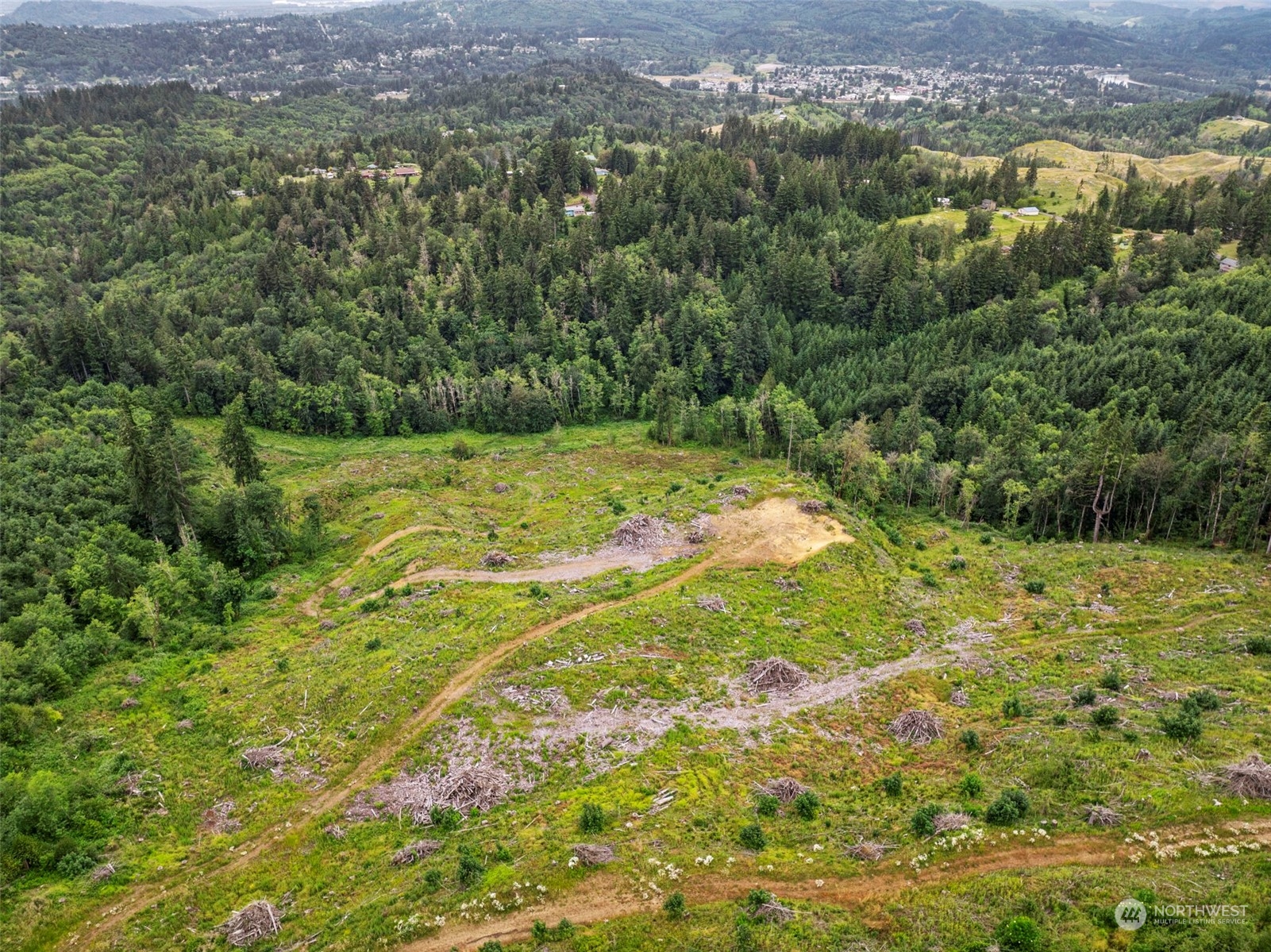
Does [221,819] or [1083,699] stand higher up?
[1083,699]

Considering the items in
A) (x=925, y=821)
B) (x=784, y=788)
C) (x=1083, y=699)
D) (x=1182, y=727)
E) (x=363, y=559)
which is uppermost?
(x=1182, y=727)

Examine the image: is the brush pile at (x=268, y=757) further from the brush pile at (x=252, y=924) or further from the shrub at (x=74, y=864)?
the brush pile at (x=252, y=924)

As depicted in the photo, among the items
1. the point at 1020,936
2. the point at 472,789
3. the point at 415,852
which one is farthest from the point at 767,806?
the point at 415,852

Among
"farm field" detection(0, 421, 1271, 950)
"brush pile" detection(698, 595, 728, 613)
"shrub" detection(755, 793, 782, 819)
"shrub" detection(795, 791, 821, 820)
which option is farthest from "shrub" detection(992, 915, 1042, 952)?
"brush pile" detection(698, 595, 728, 613)

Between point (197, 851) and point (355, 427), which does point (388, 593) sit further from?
point (355, 427)

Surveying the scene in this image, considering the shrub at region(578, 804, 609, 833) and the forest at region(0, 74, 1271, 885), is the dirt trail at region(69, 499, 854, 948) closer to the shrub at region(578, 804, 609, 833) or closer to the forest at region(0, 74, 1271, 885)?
the forest at region(0, 74, 1271, 885)

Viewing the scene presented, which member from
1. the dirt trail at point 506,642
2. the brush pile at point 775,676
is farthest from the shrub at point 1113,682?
the dirt trail at point 506,642

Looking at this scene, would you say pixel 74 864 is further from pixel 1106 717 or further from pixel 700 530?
pixel 1106 717
